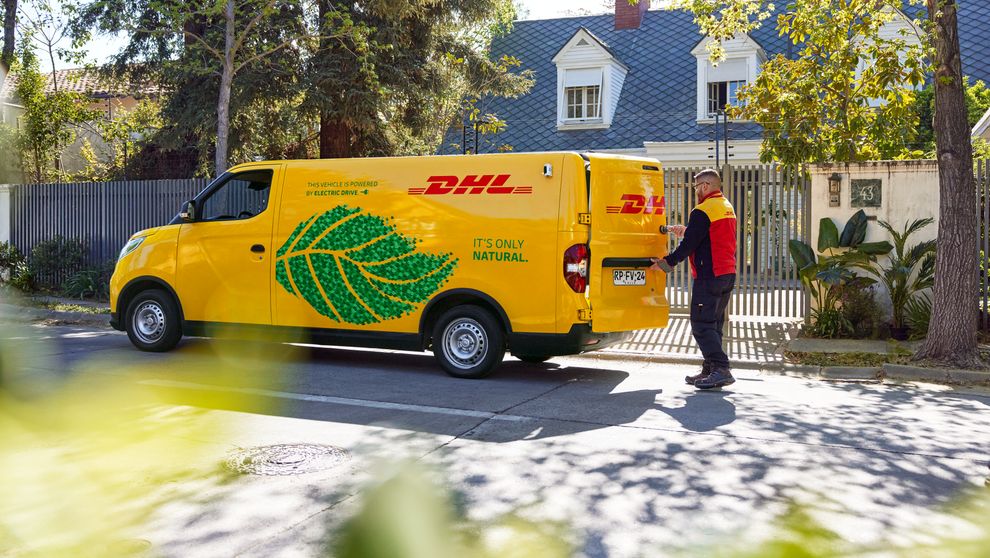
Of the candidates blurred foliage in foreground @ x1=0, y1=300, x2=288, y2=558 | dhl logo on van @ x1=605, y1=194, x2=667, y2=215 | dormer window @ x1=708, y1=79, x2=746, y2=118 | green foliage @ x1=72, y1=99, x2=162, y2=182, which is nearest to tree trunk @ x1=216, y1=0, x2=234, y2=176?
blurred foliage in foreground @ x1=0, y1=300, x2=288, y2=558

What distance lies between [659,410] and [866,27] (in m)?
7.62

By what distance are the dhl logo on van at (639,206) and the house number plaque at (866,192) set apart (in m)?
4.08

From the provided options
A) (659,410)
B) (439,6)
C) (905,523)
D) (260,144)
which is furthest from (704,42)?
(905,523)

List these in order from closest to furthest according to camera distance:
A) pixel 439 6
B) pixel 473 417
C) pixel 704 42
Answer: pixel 473 417 → pixel 439 6 → pixel 704 42

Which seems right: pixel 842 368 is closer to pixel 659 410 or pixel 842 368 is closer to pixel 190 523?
pixel 659 410

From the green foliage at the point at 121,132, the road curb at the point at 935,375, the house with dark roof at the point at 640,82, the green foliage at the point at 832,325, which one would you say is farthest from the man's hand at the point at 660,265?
the green foliage at the point at 121,132

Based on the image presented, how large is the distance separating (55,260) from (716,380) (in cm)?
1396

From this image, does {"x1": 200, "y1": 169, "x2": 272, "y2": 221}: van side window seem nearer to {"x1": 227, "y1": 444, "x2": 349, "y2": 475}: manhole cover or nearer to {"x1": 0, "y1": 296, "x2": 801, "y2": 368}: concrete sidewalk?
{"x1": 0, "y1": 296, "x2": 801, "y2": 368}: concrete sidewalk

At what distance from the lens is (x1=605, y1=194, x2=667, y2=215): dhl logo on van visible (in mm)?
8680

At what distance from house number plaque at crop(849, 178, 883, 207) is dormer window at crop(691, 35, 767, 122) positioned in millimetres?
12346

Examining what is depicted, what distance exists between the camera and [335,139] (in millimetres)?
17719

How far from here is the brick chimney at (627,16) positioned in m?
28.1

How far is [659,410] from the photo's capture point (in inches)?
291

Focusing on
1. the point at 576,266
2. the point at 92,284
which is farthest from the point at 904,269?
the point at 92,284
